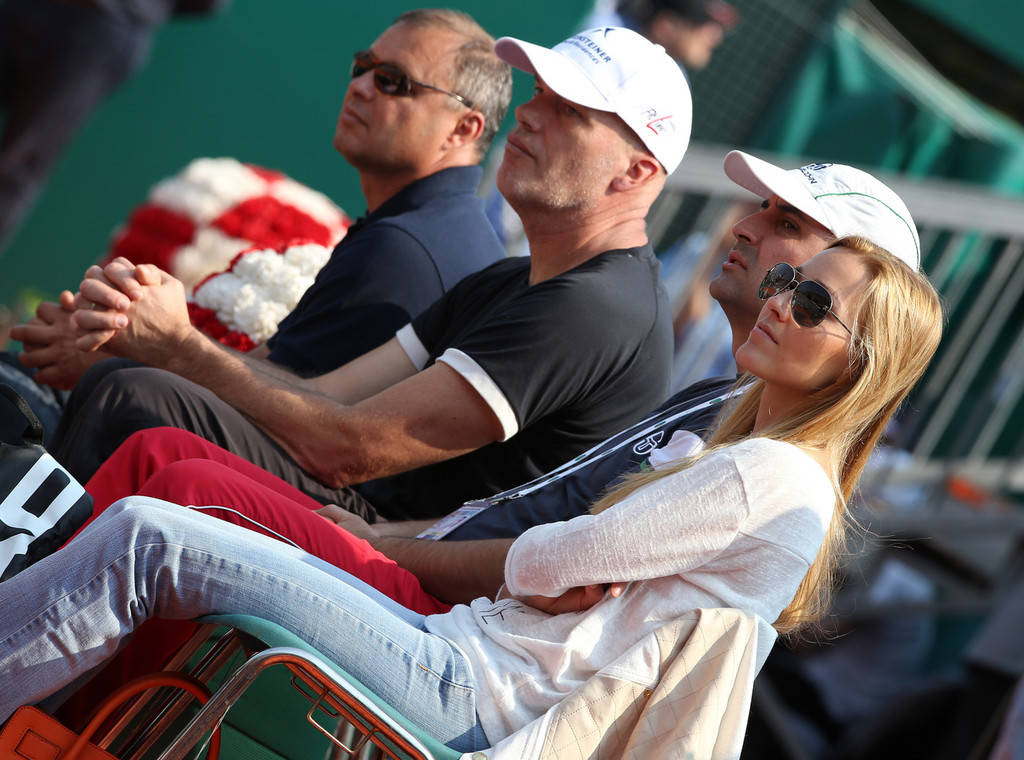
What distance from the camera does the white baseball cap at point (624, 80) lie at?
2.71m

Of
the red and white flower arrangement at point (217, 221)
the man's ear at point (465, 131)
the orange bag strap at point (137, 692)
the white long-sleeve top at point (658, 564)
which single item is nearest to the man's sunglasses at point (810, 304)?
the white long-sleeve top at point (658, 564)

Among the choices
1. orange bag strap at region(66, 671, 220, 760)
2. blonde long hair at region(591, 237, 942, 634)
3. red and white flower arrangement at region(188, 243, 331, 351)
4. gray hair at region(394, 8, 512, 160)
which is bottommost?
orange bag strap at region(66, 671, 220, 760)

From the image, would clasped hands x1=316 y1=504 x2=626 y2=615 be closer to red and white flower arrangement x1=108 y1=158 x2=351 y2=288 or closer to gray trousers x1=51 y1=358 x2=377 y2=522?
gray trousers x1=51 y1=358 x2=377 y2=522

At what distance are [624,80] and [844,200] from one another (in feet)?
2.01

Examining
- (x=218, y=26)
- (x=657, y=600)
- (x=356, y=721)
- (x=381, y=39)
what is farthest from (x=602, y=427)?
(x=218, y=26)

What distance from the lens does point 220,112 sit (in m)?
6.23

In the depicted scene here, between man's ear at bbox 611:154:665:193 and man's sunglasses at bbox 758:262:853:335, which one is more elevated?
man's ear at bbox 611:154:665:193

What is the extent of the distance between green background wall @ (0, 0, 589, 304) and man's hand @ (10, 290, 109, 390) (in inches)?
Result: 136

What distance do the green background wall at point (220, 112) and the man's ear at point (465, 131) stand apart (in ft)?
9.99

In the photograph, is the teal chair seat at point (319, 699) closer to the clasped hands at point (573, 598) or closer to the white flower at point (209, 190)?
the clasped hands at point (573, 598)

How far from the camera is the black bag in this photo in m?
1.87

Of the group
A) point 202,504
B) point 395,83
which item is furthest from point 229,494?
point 395,83

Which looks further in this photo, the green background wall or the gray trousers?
the green background wall

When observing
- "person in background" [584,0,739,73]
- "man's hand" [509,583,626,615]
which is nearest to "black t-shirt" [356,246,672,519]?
"man's hand" [509,583,626,615]
